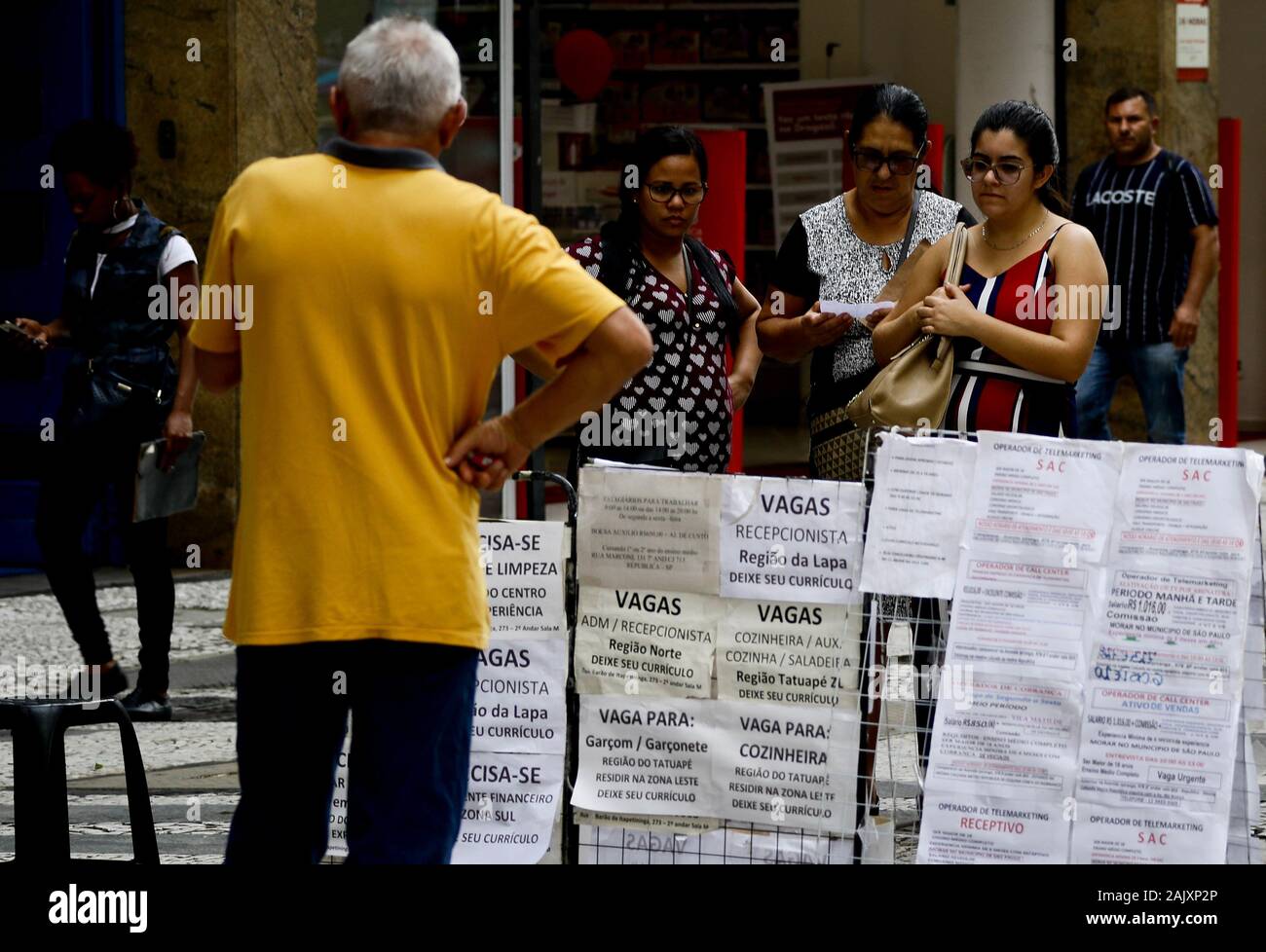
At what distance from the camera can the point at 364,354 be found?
3541mm

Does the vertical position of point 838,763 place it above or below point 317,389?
below

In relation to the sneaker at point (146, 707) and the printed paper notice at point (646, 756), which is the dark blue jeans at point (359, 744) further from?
the sneaker at point (146, 707)

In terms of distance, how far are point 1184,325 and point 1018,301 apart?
4.63m

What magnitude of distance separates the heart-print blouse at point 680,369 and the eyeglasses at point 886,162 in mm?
587

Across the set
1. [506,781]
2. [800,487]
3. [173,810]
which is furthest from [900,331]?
[173,810]

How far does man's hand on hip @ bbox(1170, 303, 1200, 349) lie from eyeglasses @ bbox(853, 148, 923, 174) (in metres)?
4.17

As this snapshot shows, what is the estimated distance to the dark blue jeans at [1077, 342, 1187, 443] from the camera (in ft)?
31.4

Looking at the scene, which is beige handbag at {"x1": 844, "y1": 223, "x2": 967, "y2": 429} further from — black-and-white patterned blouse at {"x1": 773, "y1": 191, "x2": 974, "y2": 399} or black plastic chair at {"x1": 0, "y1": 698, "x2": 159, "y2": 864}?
black plastic chair at {"x1": 0, "y1": 698, "x2": 159, "y2": 864}

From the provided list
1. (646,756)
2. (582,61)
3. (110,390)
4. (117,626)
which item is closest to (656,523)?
(646,756)

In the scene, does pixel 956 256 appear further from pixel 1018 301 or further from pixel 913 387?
pixel 913 387

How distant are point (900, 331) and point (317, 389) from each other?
2.01 m

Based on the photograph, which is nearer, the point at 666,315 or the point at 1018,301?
the point at 1018,301

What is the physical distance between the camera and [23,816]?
3734 millimetres
